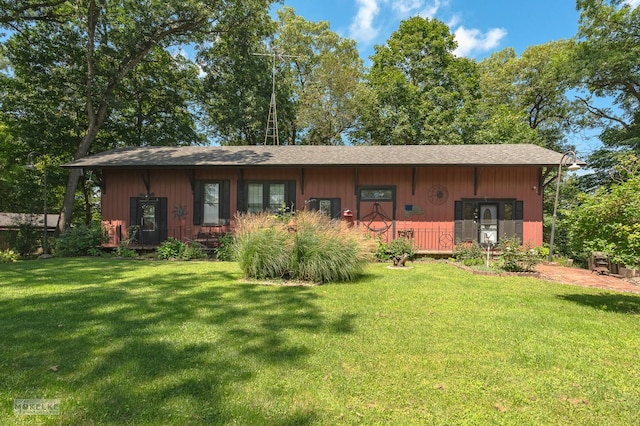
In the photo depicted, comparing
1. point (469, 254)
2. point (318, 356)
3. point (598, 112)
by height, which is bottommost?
point (318, 356)

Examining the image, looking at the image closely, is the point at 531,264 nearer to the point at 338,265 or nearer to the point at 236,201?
the point at 338,265

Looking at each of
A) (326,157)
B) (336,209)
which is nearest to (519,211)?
(336,209)

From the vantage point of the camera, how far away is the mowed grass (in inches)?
92.4

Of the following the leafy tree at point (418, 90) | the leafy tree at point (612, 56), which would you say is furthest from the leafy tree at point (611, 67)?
the leafy tree at point (418, 90)

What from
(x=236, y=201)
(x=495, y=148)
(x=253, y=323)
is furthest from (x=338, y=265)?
(x=495, y=148)

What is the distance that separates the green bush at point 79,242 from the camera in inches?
454

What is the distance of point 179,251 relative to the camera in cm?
1108

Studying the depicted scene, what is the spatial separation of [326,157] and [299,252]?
20.5ft

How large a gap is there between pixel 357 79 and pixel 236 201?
1692cm

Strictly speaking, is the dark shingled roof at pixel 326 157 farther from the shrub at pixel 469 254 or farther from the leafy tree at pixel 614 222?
the leafy tree at pixel 614 222

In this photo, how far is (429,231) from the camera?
11.9m

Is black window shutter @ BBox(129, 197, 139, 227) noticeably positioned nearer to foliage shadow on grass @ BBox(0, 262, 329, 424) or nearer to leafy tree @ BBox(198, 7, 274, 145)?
foliage shadow on grass @ BBox(0, 262, 329, 424)

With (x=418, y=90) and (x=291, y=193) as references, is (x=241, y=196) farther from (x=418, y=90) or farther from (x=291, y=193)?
(x=418, y=90)

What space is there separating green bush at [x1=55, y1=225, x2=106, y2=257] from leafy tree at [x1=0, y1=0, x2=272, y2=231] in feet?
11.4
